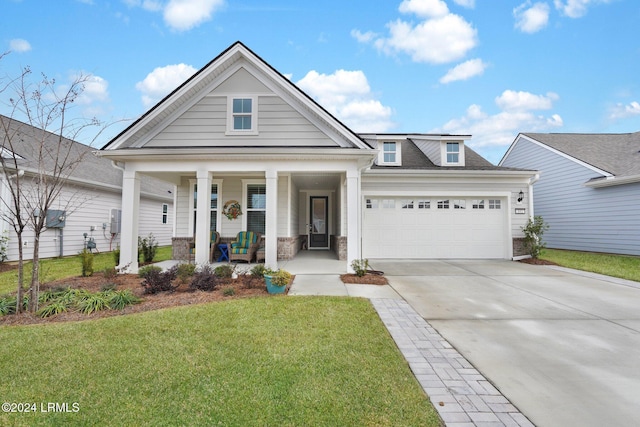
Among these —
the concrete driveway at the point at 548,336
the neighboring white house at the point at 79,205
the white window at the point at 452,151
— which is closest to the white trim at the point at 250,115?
the neighboring white house at the point at 79,205

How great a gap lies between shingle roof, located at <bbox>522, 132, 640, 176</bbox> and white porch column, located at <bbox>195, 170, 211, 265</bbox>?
1570 cm

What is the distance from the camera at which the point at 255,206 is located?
10695mm

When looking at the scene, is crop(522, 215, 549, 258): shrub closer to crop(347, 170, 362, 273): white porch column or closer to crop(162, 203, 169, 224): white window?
crop(347, 170, 362, 273): white porch column

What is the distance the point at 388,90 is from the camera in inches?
587

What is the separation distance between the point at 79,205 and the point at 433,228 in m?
14.0

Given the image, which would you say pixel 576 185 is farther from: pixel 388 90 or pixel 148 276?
pixel 148 276

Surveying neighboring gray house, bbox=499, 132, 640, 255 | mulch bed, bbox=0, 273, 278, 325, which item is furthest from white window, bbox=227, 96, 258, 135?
neighboring gray house, bbox=499, 132, 640, 255

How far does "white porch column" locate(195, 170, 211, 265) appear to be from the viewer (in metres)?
7.89

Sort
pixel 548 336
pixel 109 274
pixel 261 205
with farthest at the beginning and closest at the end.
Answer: pixel 261 205 → pixel 109 274 → pixel 548 336

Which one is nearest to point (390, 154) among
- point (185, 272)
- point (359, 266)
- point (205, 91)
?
point (359, 266)

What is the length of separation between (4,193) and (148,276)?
8437 millimetres

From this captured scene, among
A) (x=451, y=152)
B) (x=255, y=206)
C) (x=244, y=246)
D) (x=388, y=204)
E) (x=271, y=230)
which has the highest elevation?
(x=451, y=152)

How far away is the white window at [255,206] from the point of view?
10.6 metres

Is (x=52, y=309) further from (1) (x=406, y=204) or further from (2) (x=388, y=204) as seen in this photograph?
(1) (x=406, y=204)
